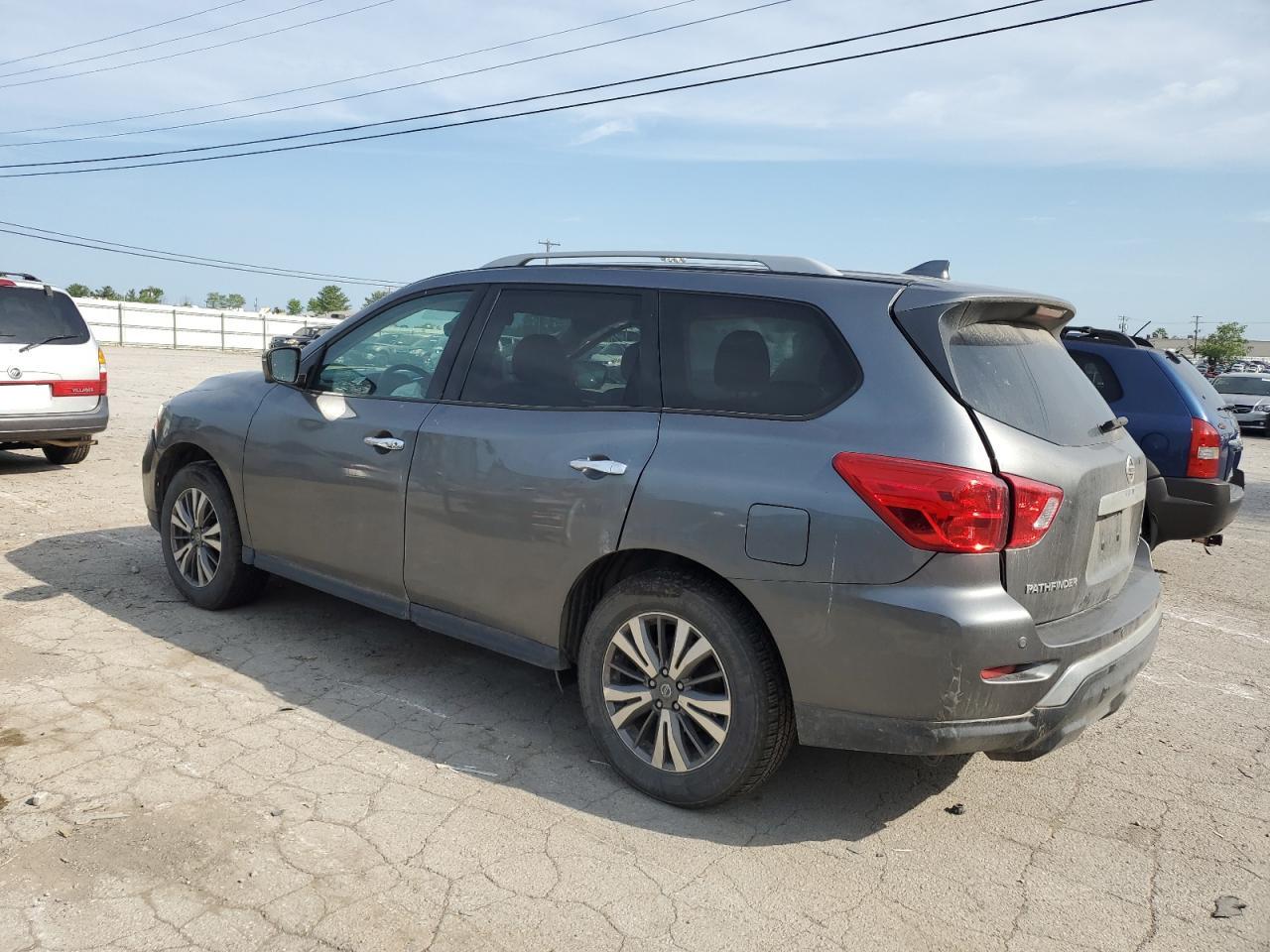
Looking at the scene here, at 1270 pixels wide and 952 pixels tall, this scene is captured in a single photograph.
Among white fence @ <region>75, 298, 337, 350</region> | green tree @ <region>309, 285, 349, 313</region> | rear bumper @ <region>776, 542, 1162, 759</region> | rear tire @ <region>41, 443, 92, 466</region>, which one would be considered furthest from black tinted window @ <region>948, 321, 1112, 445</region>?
green tree @ <region>309, 285, 349, 313</region>

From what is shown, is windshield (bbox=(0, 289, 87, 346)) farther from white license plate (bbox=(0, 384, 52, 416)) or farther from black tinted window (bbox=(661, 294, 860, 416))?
black tinted window (bbox=(661, 294, 860, 416))

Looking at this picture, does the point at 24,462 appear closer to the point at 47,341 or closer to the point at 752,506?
the point at 47,341

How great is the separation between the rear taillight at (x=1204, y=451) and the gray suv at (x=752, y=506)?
3566 mm

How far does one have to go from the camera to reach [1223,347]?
108m

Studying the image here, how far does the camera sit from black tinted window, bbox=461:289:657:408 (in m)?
3.81

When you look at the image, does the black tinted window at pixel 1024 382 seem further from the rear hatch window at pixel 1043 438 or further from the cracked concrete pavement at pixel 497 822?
the cracked concrete pavement at pixel 497 822

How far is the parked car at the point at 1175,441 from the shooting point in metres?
7.02

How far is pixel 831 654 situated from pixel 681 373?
3.74ft

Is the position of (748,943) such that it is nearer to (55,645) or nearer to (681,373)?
(681,373)

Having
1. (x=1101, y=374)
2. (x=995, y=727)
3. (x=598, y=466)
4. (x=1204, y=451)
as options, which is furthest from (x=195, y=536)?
(x=1204, y=451)

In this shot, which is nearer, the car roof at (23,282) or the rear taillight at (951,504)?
the rear taillight at (951,504)

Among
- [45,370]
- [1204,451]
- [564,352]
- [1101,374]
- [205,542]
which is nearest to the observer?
[564,352]

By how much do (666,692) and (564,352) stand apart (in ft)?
4.55

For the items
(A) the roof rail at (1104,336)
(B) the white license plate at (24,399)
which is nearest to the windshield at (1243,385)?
(A) the roof rail at (1104,336)
